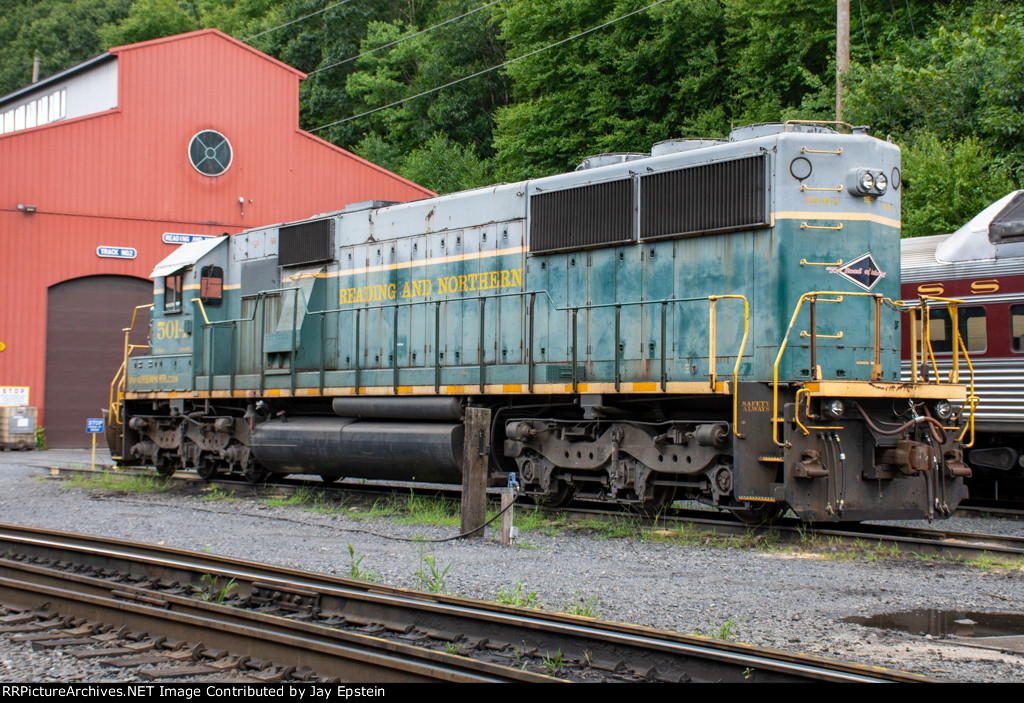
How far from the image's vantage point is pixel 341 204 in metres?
26.7

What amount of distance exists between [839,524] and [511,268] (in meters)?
4.41

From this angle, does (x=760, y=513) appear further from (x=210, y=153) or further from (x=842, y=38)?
(x=210, y=153)

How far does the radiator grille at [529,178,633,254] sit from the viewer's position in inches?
399

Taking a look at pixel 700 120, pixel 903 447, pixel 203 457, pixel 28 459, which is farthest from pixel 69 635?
pixel 700 120

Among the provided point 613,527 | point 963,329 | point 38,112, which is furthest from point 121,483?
point 38,112

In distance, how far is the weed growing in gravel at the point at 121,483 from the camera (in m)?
14.5

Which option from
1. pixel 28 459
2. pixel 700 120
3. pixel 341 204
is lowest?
pixel 28 459

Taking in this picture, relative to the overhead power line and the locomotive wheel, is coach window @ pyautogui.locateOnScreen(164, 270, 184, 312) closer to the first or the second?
the locomotive wheel

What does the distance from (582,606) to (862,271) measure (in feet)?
15.3

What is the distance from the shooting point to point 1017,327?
11.5 meters

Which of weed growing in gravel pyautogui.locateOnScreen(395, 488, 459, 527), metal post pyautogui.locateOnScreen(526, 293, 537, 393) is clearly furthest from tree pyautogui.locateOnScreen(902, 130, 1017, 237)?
weed growing in gravel pyautogui.locateOnScreen(395, 488, 459, 527)

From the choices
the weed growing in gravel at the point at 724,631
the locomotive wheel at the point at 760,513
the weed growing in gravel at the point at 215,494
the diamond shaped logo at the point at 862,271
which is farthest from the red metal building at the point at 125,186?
the weed growing in gravel at the point at 724,631

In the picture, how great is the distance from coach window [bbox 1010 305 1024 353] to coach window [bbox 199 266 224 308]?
10.7 m

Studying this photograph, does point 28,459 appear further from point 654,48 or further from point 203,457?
point 654,48
